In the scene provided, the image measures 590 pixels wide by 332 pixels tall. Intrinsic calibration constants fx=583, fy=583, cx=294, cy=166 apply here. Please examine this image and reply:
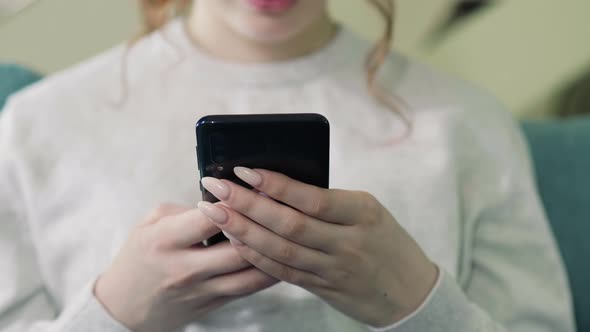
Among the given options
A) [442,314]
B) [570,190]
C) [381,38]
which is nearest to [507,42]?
[570,190]

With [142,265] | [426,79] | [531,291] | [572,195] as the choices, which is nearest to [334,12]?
[426,79]

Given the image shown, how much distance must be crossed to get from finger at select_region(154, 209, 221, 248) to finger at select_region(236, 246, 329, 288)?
1.2 inches

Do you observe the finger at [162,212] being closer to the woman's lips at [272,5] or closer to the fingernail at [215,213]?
the fingernail at [215,213]

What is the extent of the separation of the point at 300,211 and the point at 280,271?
2.4 inches

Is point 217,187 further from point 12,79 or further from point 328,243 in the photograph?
point 12,79

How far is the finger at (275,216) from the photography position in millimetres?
435

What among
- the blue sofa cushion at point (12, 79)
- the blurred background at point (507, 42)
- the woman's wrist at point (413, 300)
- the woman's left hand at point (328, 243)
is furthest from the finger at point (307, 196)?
the blurred background at point (507, 42)

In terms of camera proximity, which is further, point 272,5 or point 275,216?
point 272,5

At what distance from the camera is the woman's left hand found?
44 centimetres

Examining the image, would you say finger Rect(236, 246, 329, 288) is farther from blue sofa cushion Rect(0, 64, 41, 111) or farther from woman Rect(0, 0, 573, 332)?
blue sofa cushion Rect(0, 64, 41, 111)

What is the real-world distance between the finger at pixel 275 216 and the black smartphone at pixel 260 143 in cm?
2

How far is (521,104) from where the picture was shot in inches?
55.1

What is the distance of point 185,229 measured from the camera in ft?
1.62

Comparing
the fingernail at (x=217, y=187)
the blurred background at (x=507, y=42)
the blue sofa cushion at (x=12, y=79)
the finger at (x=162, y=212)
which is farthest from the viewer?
the blurred background at (x=507, y=42)
